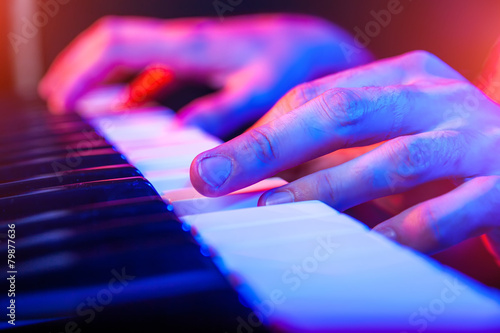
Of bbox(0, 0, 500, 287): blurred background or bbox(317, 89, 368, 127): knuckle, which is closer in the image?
bbox(317, 89, 368, 127): knuckle

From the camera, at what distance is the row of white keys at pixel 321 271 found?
373mm

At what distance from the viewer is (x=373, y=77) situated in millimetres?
942

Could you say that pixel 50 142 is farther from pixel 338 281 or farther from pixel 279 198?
pixel 338 281

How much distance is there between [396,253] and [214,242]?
0.65 feet

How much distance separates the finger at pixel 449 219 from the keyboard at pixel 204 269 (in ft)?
0.57

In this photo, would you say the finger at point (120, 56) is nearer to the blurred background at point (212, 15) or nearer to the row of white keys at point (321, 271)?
the blurred background at point (212, 15)

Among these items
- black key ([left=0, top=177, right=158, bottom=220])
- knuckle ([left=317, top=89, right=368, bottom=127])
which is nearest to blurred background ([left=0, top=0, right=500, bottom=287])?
knuckle ([left=317, top=89, right=368, bottom=127])

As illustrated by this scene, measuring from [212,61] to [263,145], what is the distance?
46.1 inches

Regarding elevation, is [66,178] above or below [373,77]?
below

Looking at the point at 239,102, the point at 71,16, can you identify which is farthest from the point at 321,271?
the point at 71,16

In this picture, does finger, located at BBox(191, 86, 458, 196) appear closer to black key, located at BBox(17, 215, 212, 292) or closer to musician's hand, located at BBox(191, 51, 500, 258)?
musician's hand, located at BBox(191, 51, 500, 258)

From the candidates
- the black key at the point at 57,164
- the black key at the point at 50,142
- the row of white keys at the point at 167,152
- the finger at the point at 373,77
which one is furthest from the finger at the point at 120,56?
the finger at the point at 373,77

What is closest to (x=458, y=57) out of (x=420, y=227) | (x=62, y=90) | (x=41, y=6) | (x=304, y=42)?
(x=304, y=42)

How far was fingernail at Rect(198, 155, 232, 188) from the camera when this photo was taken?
65 centimetres
